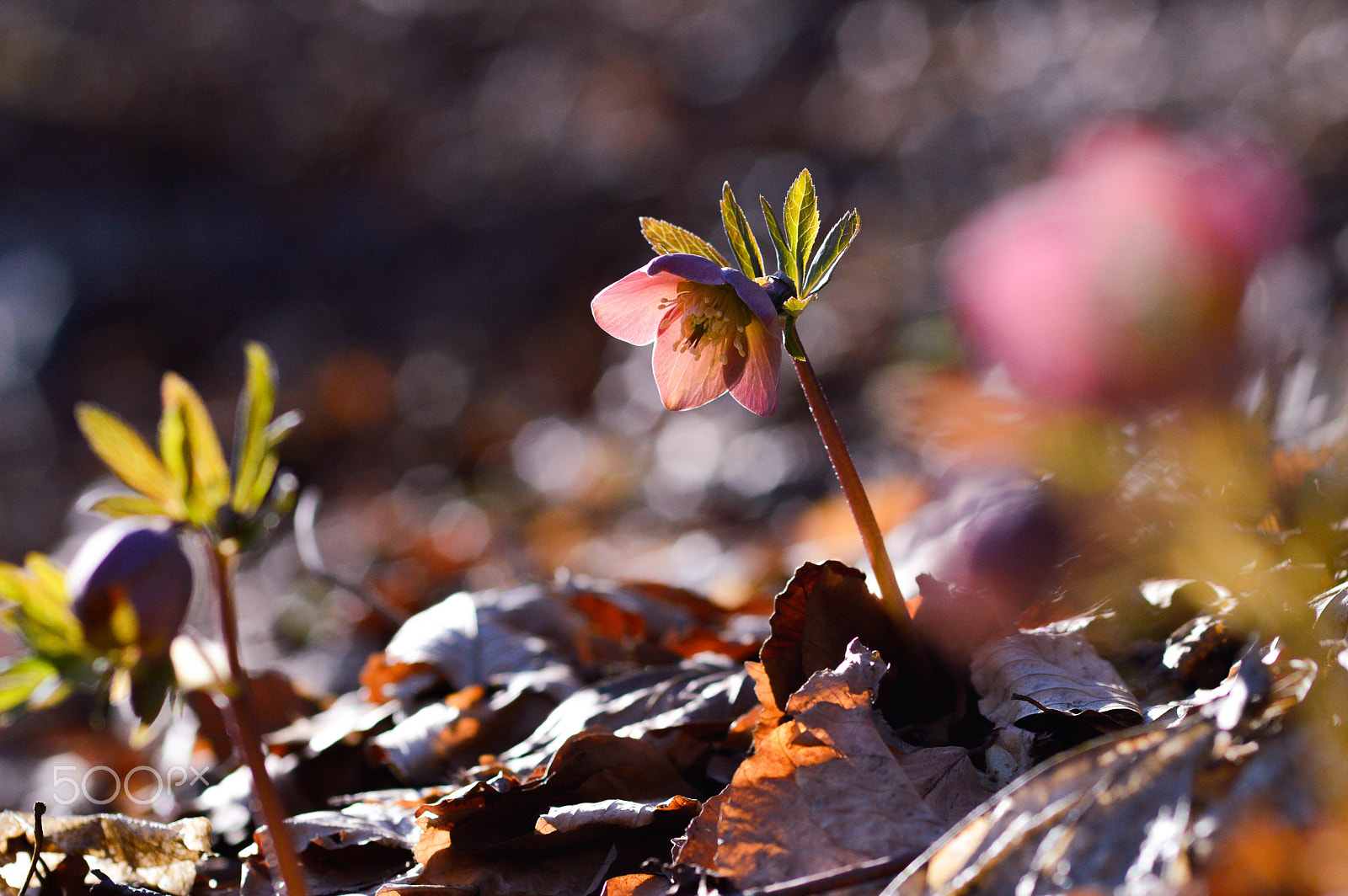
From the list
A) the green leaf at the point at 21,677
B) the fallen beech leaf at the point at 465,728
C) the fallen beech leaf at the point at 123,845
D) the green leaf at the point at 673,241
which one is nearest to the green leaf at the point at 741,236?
the green leaf at the point at 673,241

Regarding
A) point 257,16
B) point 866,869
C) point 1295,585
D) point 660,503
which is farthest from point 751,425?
point 257,16

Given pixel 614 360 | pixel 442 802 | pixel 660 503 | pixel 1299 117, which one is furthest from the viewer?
pixel 614 360

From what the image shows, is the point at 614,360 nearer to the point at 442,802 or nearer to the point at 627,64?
the point at 627,64

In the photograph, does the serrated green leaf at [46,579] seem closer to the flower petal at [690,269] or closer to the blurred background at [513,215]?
the flower petal at [690,269]

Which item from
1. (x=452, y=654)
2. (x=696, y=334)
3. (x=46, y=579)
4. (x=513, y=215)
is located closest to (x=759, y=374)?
(x=696, y=334)

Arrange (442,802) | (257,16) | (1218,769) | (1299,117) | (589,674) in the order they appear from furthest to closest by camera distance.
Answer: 1. (257,16)
2. (1299,117)
3. (589,674)
4. (442,802)
5. (1218,769)

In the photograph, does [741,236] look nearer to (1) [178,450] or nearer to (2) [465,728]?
(1) [178,450]
